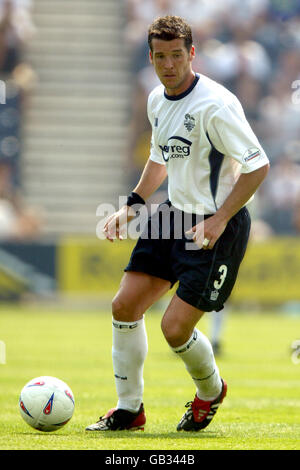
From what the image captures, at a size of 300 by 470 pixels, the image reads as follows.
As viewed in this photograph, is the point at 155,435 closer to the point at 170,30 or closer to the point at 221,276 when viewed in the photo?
the point at 221,276

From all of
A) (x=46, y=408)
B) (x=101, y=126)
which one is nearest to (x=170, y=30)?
(x=46, y=408)

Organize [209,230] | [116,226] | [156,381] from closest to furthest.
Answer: [209,230] < [116,226] < [156,381]

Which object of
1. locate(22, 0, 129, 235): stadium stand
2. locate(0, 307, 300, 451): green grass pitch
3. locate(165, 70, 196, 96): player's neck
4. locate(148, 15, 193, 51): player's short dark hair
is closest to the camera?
locate(0, 307, 300, 451): green grass pitch

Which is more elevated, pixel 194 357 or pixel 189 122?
pixel 189 122

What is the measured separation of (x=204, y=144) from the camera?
18.4ft

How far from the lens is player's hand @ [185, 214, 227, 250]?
5.43 meters

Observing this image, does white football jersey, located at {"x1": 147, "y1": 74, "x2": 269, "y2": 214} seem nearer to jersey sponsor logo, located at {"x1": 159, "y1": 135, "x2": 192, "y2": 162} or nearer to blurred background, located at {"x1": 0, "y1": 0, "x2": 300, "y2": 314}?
jersey sponsor logo, located at {"x1": 159, "y1": 135, "x2": 192, "y2": 162}

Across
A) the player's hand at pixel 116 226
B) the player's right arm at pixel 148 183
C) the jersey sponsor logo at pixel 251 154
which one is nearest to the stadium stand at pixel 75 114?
the player's right arm at pixel 148 183

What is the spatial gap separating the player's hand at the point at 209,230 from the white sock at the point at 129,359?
75 cm

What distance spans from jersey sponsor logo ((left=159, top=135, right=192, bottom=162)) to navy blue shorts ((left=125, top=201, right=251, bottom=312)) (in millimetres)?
348

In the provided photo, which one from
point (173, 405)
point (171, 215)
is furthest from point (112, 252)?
point (171, 215)

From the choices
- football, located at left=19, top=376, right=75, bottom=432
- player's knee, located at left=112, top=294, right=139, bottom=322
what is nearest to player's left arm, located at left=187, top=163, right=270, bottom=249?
player's knee, located at left=112, top=294, right=139, bottom=322

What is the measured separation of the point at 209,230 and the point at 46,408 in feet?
4.73

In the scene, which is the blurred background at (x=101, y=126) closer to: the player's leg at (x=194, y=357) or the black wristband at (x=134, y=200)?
the black wristband at (x=134, y=200)
